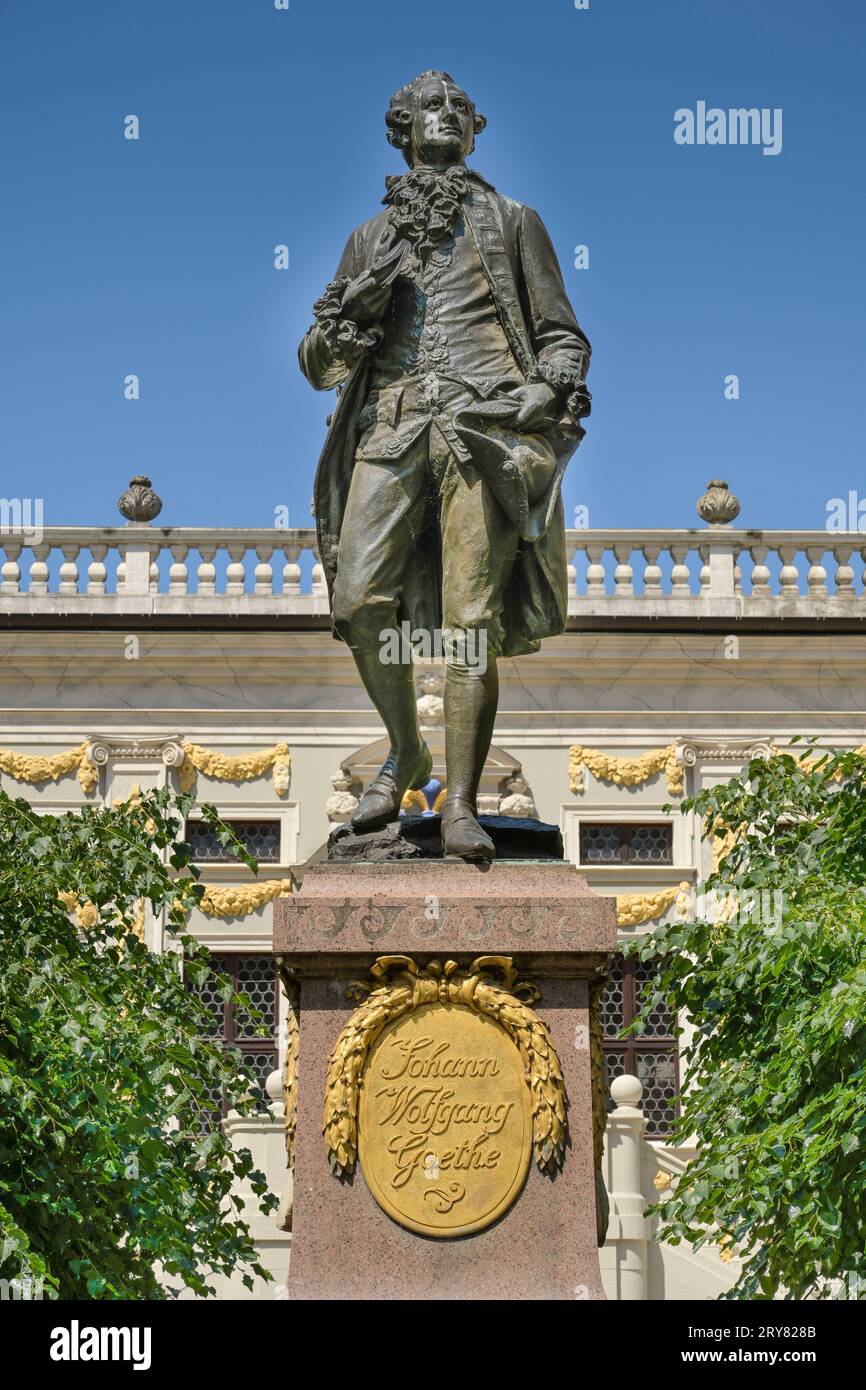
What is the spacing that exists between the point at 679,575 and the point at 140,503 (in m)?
5.83

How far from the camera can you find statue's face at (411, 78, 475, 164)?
826 cm

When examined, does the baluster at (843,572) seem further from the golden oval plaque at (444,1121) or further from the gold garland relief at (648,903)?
the golden oval plaque at (444,1121)

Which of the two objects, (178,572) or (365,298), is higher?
(178,572)

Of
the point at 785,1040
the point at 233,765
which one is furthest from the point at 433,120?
the point at 233,765

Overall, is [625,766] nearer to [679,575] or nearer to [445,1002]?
[679,575]

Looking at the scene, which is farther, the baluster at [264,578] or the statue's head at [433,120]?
the baluster at [264,578]

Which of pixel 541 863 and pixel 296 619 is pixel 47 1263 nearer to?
pixel 541 863

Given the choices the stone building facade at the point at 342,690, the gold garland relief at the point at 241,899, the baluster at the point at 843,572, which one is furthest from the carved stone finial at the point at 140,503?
the baluster at the point at 843,572

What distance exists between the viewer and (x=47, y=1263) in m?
10.0

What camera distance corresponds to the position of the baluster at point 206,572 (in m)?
25.4

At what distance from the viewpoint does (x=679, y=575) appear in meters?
25.6

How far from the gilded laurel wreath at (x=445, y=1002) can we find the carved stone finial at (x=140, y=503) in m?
18.8

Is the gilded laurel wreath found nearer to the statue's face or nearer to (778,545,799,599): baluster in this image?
the statue's face
